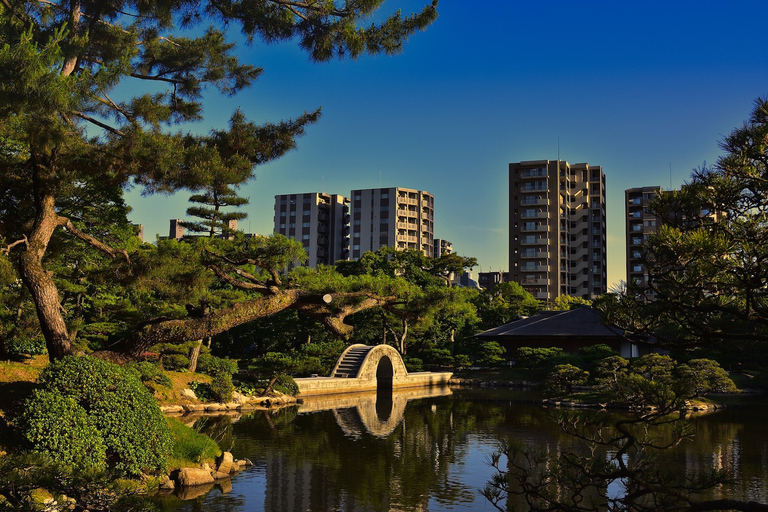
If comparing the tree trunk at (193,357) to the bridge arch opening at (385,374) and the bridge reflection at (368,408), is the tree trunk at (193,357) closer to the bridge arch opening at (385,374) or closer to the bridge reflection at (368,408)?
the bridge reflection at (368,408)

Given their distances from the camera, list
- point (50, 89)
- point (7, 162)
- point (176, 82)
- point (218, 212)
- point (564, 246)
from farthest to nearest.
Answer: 1. point (564, 246)
2. point (218, 212)
3. point (176, 82)
4. point (7, 162)
5. point (50, 89)

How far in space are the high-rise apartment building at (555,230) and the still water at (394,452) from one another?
44.1m

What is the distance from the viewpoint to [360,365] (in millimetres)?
28734

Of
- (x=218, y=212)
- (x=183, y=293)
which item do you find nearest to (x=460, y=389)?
(x=218, y=212)

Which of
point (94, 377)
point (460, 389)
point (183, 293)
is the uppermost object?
point (183, 293)

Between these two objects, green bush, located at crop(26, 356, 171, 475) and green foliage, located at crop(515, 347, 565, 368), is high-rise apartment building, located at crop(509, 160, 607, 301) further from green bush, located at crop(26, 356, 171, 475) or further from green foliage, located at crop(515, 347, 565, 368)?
green bush, located at crop(26, 356, 171, 475)

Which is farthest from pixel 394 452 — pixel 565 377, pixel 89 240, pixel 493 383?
pixel 493 383

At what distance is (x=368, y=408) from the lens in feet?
75.2

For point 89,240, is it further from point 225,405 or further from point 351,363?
point 351,363

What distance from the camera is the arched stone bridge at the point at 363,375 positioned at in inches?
1051

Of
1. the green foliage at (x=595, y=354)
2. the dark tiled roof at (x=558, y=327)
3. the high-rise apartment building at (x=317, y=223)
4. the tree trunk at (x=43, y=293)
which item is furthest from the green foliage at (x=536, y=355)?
the high-rise apartment building at (x=317, y=223)

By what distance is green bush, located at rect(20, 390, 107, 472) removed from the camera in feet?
29.0

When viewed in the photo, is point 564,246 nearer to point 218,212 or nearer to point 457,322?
point 457,322

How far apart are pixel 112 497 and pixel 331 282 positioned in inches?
451
